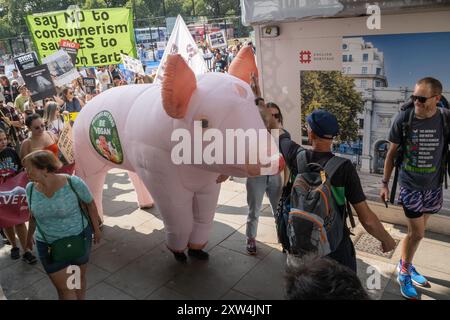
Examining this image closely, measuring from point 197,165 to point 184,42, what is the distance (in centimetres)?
354

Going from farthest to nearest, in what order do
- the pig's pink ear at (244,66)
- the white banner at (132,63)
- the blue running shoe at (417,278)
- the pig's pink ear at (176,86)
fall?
the white banner at (132,63)
the pig's pink ear at (244,66)
the blue running shoe at (417,278)
the pig's pink ear at (176,86)

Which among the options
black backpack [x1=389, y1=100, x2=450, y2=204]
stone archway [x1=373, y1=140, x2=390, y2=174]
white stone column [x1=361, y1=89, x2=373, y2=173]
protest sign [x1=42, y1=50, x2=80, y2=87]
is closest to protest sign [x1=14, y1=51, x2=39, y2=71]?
protest sign [x1=42, y1=50, x2=80, y2=87]

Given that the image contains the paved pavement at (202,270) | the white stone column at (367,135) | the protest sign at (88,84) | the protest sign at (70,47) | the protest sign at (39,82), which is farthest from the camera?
the protest sign at (88,84)

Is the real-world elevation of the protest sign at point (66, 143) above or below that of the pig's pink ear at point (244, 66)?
below

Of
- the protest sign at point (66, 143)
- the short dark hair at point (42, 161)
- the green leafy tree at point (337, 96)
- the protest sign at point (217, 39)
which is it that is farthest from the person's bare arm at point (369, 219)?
the protest sign at point (217, 39)

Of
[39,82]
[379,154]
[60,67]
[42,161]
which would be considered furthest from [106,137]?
[60,67]

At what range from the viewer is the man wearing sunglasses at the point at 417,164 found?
126 inches

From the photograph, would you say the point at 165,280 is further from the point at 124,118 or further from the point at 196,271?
the point at 124,118

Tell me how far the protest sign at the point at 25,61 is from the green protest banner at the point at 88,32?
Answer: 0.30 m

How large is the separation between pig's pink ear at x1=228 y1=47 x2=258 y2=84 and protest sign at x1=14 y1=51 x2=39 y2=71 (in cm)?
540

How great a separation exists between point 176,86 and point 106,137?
1435mm

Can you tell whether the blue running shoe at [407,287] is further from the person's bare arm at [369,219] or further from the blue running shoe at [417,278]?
the person's bare arm at [369,219]

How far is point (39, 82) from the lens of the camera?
23.3 feet

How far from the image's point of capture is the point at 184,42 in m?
6.27
